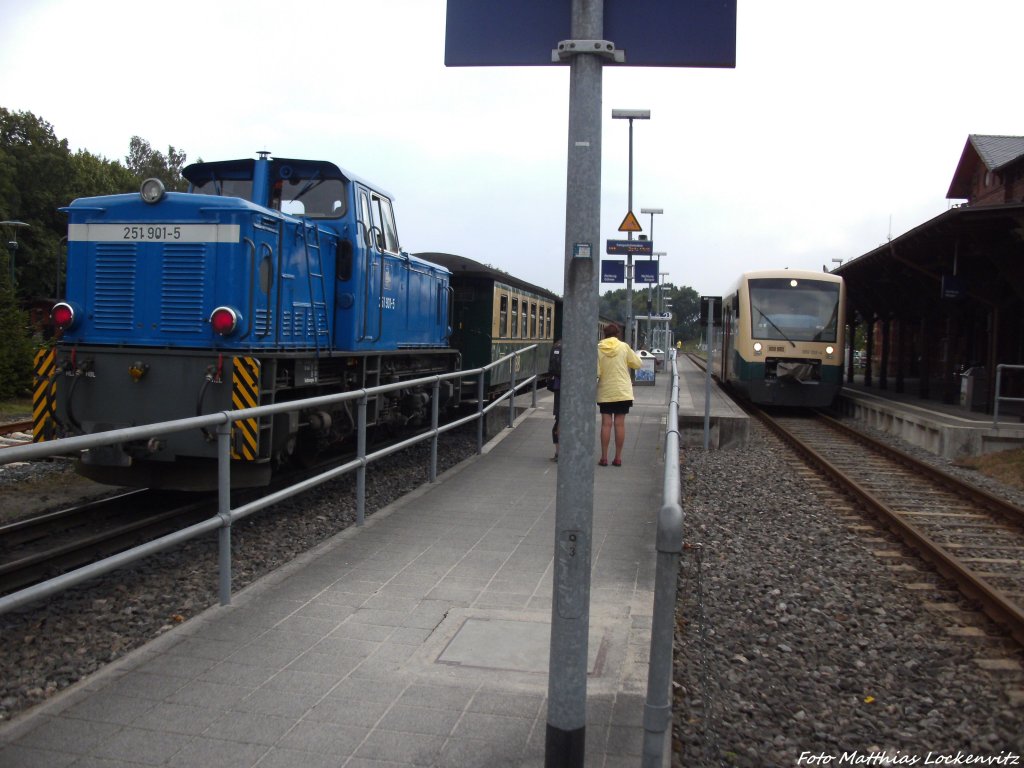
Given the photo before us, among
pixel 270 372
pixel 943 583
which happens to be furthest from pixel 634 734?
pixel 270 372

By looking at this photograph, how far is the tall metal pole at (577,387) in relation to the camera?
2979 millimetres

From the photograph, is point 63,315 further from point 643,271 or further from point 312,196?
point 643,271

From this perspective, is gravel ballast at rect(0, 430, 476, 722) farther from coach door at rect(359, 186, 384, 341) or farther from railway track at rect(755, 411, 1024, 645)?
railway track at rect(755, 411, 1024, 645)

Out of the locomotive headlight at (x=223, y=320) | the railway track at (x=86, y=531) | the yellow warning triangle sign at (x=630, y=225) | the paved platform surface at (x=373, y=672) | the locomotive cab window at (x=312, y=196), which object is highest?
the yellow warning triangle sign at (x=630, y=225)

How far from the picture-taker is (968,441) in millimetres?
14859

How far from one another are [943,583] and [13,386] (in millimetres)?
18065

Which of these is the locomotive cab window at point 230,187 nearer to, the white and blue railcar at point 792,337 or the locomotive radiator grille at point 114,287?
the locomotive radiator grille at point 114,287

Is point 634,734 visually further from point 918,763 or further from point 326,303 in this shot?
point 326,303

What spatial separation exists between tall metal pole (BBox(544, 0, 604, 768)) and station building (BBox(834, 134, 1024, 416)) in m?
14.5

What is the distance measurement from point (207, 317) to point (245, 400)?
105 cm

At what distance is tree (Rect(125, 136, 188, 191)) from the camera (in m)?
72.2

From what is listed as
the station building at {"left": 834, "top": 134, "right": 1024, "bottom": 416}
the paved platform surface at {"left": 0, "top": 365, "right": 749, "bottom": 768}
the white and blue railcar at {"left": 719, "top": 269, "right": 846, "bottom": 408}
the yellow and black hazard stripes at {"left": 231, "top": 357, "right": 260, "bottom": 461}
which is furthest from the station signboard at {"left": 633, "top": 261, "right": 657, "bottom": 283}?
the paved platform surface at {"left": 0, "top": 365, "right": 749, "bottom": 768}

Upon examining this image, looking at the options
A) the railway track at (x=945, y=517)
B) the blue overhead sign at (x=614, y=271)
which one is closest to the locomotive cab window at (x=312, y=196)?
the railway track at (x=945, y=517)

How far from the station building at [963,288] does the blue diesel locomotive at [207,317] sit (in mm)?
11257
